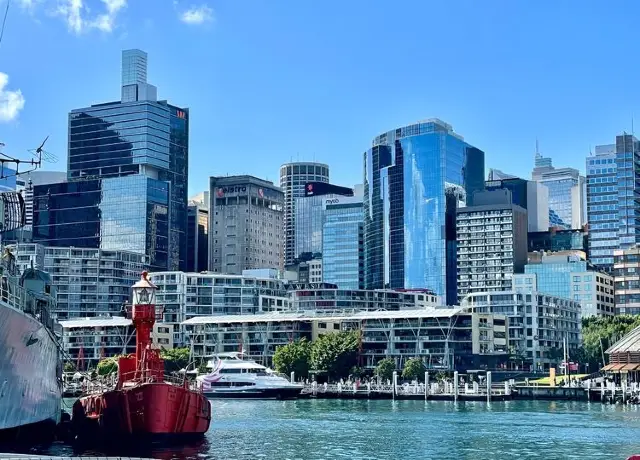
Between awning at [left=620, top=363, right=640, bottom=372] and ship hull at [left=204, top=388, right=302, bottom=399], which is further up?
awning at [left=620, top=363, right=640, bottom=372]

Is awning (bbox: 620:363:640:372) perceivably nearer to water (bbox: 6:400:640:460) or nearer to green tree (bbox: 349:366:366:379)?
water (bbox: 6:400:640:460)

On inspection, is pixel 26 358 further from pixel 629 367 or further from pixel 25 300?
pixel 629 367

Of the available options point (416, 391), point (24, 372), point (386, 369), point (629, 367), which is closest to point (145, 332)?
point (24, 372)

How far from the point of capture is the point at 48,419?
82562mm

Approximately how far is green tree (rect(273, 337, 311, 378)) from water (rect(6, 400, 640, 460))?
4201cm

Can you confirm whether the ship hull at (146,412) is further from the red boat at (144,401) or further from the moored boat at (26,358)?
the moored boat at (26,358)

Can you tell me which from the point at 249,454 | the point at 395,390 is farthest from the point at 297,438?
the point at 395,390

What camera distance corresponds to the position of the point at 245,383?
16288 centimetres

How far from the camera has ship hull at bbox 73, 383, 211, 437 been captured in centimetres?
7594

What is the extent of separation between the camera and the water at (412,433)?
7650 centimetres

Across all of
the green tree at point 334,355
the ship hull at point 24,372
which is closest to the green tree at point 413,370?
the green tree at point 334,355

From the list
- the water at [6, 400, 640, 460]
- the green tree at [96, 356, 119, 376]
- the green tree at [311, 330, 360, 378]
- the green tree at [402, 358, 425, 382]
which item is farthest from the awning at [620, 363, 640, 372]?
the green tree at [96, 356, 119, 376]

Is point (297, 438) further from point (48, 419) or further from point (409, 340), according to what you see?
point (409, 340)

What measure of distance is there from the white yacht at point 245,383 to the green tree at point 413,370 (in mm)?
21304
